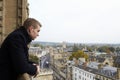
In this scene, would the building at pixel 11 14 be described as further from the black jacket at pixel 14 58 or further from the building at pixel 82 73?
the building at pixel 82 73

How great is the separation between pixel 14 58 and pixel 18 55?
0.05 meters

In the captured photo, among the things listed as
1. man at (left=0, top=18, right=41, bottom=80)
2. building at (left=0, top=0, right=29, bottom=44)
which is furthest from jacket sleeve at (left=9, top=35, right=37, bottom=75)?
building at (left=0, top=0, right=29, bottom=44)

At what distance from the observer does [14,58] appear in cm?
288

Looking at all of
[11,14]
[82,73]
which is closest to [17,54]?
[11,14]

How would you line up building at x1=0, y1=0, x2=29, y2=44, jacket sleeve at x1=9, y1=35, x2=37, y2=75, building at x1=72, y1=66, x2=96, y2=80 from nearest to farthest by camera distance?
jacket sleeve at x1=9, y1=35, x2=37, y2=75, building at x1=0, y1=0, x2=29, y2=44, building at x1=72, y1=66, x2=96, y2=80

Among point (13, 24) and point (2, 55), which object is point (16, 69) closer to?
point (2, 55)

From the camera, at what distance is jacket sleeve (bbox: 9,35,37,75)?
9.43 ft

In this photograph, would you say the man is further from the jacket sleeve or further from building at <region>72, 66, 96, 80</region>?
building at <region>72, 66, 96, 80</region>

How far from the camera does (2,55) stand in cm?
299

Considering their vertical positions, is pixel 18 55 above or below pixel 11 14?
below

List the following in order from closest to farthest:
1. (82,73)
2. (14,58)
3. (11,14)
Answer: (14,58) < (11,14) < (82,73)

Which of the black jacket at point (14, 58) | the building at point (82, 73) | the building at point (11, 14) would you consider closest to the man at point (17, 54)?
→ the black jacket at point (14, 58)

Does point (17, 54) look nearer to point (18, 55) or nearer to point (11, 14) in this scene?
point (18, 55)

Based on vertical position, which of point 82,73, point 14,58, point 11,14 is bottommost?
point 82,73
